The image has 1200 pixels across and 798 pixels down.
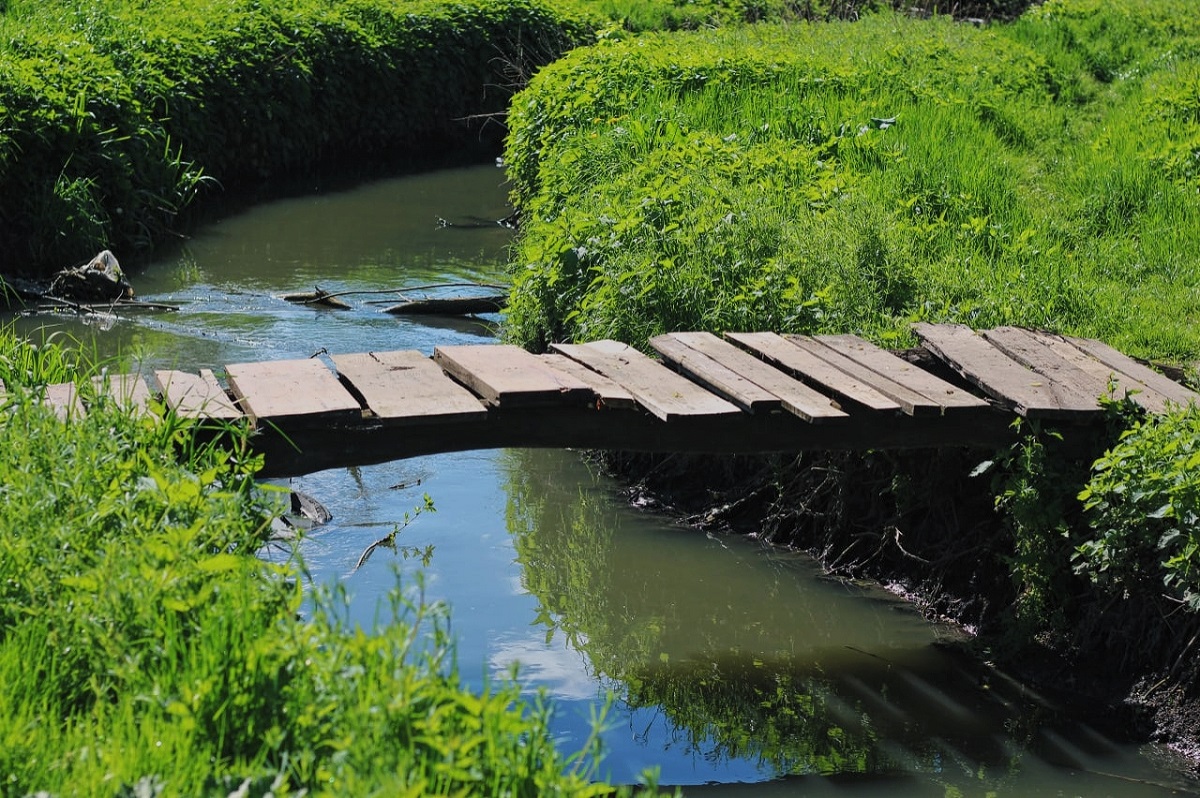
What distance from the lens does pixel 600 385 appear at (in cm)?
496

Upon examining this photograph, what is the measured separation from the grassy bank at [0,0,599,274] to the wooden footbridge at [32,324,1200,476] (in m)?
5.64

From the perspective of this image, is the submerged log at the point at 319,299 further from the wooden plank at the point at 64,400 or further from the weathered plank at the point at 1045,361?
the wooden plank at the point at 64,400

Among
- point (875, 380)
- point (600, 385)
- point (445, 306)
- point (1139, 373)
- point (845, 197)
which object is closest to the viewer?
point (600, 385)

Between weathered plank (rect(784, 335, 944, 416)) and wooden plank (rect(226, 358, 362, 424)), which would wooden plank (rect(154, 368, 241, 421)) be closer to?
wooden plank (rect(226, 358, 362, 424))

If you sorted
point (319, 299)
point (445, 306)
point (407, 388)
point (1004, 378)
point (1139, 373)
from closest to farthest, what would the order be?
point (407, 388)
point (1004, 378)
point (1139, 373)
point (445, 306)
point (319, 299)

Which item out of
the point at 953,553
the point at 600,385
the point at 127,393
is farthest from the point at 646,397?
the point at 953,553

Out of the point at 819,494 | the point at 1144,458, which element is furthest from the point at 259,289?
the point at 1144,458

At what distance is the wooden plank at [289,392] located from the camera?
177 inches

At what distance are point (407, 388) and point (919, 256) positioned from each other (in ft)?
11.2

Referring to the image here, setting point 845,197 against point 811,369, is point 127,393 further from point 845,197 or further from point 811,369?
point 845,197

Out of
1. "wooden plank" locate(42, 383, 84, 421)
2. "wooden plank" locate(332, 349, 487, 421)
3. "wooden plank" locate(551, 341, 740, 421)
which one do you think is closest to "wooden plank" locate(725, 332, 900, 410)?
"wooden plank" locate(551, 341, 740, 421)

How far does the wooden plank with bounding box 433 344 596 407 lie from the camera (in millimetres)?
4758

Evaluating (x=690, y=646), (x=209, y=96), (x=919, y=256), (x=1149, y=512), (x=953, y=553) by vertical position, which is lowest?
(x=690, y=646)

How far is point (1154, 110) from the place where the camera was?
11203 millimetres
